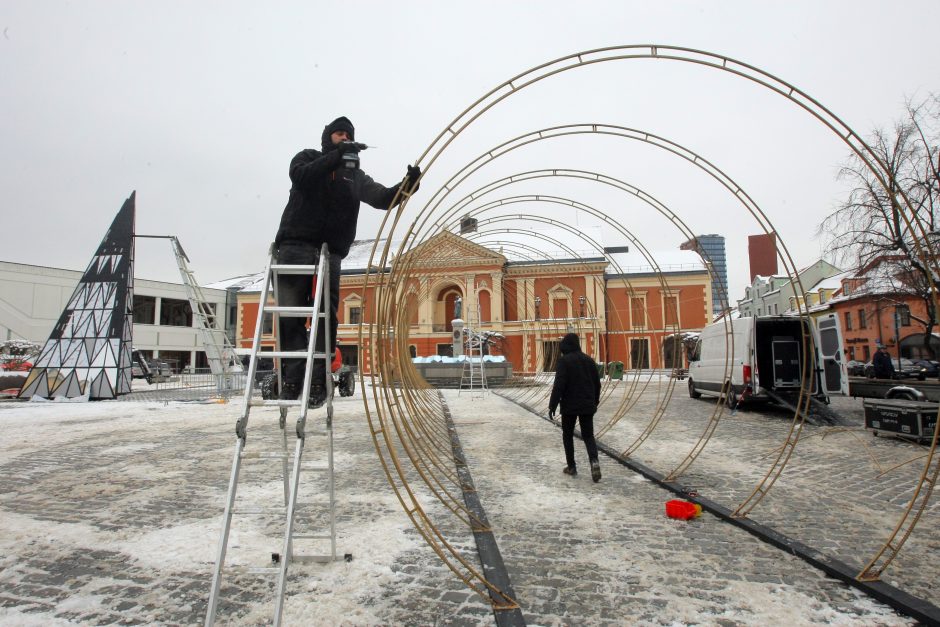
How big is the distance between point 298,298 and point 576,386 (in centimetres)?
402

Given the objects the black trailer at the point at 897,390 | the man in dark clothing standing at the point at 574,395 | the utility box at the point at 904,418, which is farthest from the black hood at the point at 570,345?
the black trailer at the point at 897,390

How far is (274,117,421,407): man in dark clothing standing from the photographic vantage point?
3.70 m

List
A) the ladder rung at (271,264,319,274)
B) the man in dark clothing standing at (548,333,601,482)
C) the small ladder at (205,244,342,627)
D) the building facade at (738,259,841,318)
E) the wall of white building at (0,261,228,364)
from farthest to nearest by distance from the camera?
the building facade at (738,259,841,318), the wall of white building at (0,261,228,364), the man in dark clothing standing at (548,333,601,482), the ladder rung at (271,264,319,274), the small ladder at (205,244,342,627)

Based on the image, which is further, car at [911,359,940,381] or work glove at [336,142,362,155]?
car at [911,359,940,381]

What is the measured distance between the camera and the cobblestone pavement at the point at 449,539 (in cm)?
315

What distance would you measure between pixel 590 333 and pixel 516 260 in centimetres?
799

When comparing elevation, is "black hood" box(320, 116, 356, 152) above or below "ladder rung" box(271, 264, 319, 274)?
above

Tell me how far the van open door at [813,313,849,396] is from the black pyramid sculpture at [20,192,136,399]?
844 inches

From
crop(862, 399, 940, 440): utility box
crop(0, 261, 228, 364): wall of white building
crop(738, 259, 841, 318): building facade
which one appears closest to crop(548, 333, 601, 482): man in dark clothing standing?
crop(862, 399, 940, 440): utility box

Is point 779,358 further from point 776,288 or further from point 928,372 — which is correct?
point 776,288

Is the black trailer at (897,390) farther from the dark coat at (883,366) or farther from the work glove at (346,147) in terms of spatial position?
the work glove at (346,147)

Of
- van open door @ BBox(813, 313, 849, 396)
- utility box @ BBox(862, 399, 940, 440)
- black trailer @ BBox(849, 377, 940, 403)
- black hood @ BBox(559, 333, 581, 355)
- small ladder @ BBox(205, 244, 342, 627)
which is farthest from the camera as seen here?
van open door @ BBox(813, 313, 849, 396)

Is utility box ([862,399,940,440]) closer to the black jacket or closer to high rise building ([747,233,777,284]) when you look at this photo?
the black jacket

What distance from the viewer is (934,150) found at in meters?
12.0
